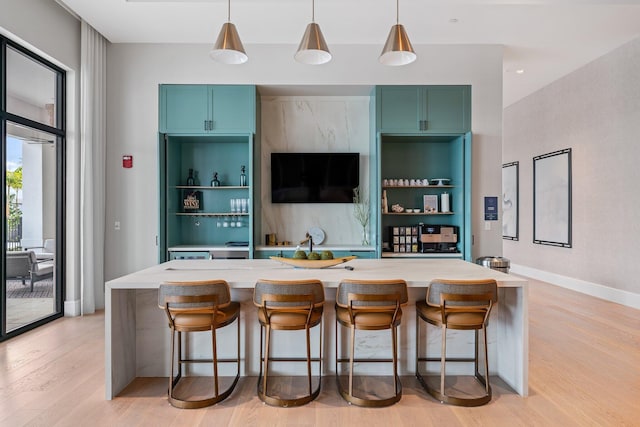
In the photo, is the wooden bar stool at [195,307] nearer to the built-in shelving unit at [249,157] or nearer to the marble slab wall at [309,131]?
the built-in shelving unit at [249,157]

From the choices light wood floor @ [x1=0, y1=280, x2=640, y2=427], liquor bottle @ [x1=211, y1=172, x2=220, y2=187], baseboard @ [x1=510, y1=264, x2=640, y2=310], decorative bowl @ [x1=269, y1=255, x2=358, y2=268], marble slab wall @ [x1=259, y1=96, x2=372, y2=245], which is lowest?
light wood floor @ [x1=0, y1=280, x2=640, y2=427]

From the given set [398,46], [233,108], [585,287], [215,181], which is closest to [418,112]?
[398,46]

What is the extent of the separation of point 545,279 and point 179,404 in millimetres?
6486

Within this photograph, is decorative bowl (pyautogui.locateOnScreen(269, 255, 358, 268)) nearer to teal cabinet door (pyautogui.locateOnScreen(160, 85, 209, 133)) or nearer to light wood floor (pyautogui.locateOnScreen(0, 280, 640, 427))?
light wood floor (pyautogui.locateOnScreen(0, 280, 640, 427))

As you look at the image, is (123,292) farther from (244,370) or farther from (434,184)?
(434,184)

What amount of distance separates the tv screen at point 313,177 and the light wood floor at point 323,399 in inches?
109

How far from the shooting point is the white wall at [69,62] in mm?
3953

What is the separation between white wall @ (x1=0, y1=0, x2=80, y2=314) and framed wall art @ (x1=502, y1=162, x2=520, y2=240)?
7520mm

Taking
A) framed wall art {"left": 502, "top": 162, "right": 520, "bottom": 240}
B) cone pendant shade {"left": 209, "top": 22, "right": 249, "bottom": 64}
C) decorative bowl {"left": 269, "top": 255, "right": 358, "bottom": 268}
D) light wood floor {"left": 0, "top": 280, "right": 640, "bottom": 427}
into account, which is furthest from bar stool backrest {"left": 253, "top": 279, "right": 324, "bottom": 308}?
framed wall art {"left": 502, "top": 162, "right": 520, "bottom": 240}

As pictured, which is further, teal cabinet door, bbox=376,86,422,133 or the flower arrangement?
the flower arrangement

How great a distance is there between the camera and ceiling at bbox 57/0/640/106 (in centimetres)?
400

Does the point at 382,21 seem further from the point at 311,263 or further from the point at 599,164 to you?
the point at 599,164

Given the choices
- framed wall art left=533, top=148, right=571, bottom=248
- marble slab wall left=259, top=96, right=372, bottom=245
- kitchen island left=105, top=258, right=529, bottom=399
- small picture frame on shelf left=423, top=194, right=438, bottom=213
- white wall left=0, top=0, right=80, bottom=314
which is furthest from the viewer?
framed wall art left=533, top=148, right=571, bottom=248

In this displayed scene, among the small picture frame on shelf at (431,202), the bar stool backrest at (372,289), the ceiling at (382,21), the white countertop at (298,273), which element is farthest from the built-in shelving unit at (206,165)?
the bar stool backrest at (372,289)
